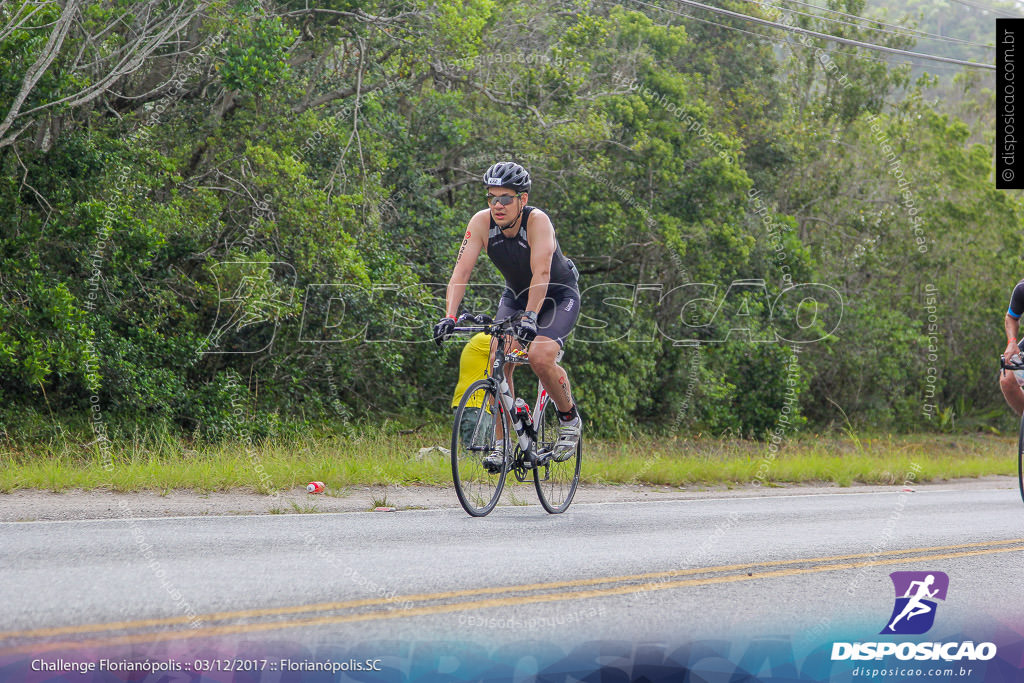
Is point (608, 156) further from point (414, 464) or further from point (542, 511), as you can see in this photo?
point (542, 511)

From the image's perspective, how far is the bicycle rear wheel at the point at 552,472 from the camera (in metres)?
7.92

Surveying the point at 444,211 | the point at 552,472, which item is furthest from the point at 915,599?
the point at 444,211

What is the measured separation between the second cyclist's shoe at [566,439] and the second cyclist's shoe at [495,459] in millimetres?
627

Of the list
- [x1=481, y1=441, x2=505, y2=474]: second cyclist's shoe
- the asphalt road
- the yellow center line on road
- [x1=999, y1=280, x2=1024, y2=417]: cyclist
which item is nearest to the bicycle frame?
[x1=481, y1=441, x2=505, y2=474]: second cyclist's shoe

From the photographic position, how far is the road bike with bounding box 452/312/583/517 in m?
7.20

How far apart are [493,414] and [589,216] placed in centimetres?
1598

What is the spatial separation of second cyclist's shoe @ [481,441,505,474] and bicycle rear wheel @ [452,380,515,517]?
0.10 ft

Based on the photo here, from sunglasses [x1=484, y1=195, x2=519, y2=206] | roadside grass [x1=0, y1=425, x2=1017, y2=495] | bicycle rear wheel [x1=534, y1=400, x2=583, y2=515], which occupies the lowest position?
roadside grass [x1=0, y1=425, x2=1017, y2=495]

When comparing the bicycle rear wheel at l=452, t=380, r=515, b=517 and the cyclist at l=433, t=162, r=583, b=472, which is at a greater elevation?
the cyclist at l=433, t=162, r=583, b=472

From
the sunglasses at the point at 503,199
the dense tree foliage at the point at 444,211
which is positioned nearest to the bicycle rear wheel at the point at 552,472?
the sunglasses at the point at 503,199

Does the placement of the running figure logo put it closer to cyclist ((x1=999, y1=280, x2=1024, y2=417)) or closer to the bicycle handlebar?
the bicycle handlebar

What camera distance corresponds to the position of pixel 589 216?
22906 millimetres

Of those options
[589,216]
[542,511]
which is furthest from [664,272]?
[542,511]

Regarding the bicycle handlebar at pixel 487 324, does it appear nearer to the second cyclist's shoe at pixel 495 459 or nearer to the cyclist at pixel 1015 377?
the second cyclist's shoe at pixel 495 459
